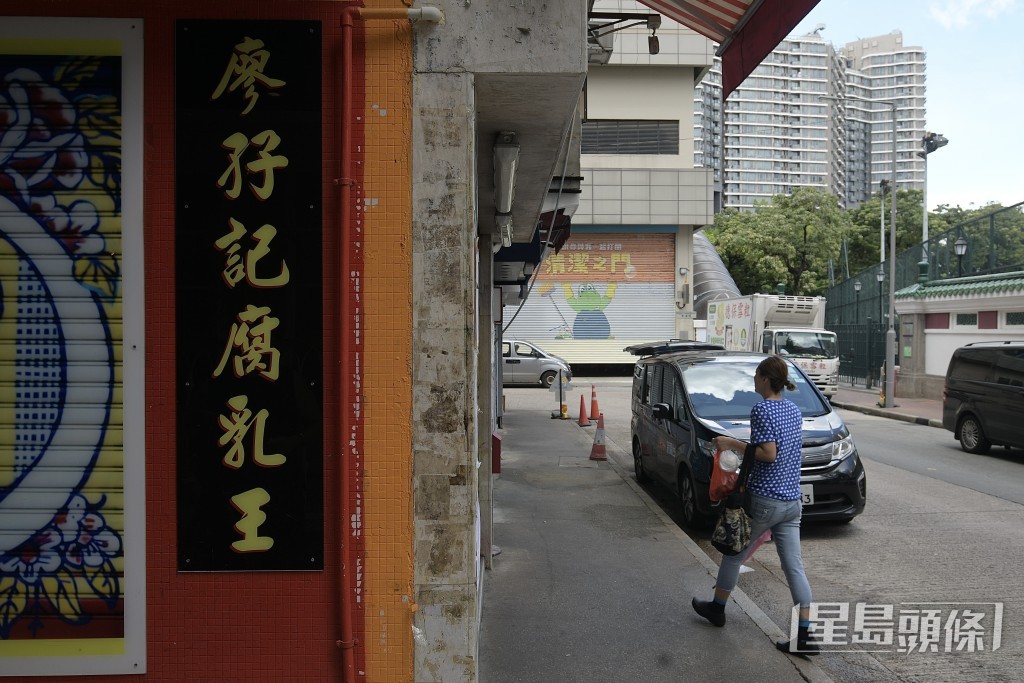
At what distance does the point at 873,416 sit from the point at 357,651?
21.6 meters

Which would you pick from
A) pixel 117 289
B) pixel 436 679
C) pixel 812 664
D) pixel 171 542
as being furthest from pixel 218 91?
pixel 812 664

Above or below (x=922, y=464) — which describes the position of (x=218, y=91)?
above

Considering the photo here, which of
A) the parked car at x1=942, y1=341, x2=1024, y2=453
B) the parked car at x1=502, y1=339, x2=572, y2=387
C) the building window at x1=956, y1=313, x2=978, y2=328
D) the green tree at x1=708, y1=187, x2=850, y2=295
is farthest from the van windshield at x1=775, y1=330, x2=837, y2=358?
the green tree at x1=708, y1=187, x2=850, y2=295

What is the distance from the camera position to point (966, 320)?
78.4ft

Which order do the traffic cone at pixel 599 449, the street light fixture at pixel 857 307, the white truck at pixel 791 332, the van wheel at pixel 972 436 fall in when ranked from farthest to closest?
the street light fixture at pixel 857 307 → the white truck at pixel 791 332 → the van wheel at pixel 972 436 → the traffic cone at pixel 599 449

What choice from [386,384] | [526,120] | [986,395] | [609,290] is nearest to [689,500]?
[526,120]

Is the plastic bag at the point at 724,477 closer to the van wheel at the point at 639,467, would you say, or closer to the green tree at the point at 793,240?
the van wheel at the point at 639,467

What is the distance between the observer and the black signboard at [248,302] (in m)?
3.67

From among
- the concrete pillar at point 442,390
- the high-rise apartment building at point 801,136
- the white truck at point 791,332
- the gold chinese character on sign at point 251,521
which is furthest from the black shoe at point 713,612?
the high-rise apartment building at point 801,136

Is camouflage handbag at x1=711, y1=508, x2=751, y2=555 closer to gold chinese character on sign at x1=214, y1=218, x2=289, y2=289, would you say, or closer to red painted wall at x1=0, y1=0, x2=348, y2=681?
red painted wall at x1=0, y1=0, x2=348, y2=681

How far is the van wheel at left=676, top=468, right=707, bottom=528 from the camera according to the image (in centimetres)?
866

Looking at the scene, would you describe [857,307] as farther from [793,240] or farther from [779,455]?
[779,455]

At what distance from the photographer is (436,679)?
147 inches

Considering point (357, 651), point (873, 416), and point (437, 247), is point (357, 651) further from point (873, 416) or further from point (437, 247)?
point (873, 416)
